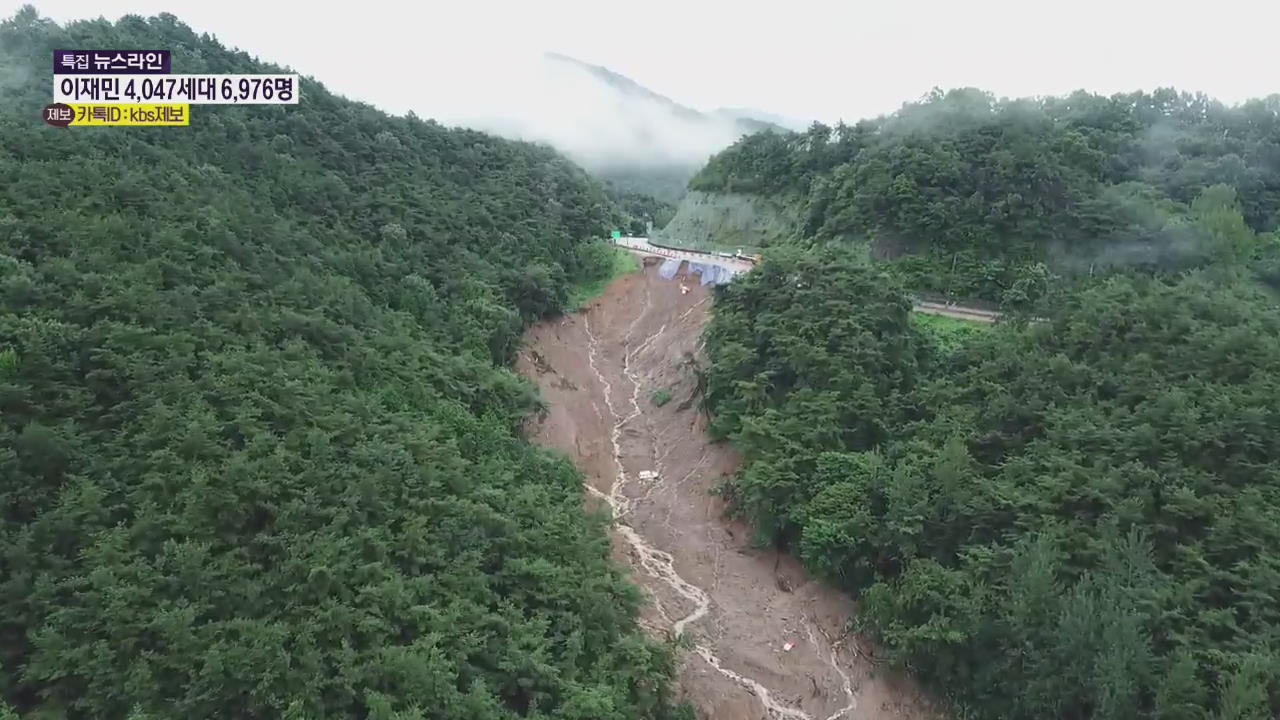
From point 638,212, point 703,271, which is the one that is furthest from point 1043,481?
point 638,212

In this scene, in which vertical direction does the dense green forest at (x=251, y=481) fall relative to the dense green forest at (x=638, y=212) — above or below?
below

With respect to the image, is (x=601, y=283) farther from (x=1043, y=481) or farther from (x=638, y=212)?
(x=638, y=212)

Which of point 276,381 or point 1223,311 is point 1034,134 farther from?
point 276,381

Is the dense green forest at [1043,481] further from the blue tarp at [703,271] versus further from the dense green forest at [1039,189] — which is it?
the blue tarp at [703,271]

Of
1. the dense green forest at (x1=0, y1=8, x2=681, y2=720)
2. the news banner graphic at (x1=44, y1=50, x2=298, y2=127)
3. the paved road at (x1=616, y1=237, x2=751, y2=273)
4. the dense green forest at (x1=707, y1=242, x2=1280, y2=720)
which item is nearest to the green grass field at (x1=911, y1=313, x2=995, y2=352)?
the dense green forest at (x1=707, y1=242, x2=1280, y2=720)

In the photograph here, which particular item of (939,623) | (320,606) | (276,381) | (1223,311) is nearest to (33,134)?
(276,381)

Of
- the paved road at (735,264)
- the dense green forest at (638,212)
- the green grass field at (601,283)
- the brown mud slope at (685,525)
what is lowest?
the brown mud slope at (685,525)

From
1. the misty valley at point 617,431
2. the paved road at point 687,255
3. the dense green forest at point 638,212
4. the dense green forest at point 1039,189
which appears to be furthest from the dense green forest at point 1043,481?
the dense green forest at point 638,212
